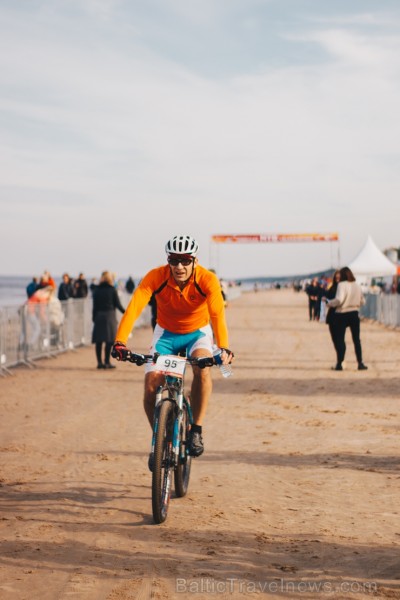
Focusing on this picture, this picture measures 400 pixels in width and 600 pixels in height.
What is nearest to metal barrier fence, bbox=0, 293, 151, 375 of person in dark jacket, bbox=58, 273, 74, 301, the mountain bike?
person in dark jacket, bbox=58, 273, 74, 301

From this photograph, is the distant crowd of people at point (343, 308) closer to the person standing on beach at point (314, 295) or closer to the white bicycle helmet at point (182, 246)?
the white bicycle helmet at point (182, 246)

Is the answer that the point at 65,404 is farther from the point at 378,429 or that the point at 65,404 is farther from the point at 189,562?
the point at 189,562

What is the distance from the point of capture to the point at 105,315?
1864 cm

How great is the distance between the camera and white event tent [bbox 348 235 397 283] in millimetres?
53781

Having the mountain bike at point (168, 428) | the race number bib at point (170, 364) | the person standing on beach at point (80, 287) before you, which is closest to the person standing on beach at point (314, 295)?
the person standing on beach at point (80, 287)

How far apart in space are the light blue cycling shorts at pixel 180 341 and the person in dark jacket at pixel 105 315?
11274 mm

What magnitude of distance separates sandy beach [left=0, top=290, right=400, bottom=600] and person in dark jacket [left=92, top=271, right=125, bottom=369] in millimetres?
3833

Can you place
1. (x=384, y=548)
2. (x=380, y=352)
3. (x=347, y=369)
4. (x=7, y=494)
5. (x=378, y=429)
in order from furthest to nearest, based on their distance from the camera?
(x=380, y=352) < (x=347, y=369) < (x=378, y=429) < (x=7, y=494) < (x=384, y=548)

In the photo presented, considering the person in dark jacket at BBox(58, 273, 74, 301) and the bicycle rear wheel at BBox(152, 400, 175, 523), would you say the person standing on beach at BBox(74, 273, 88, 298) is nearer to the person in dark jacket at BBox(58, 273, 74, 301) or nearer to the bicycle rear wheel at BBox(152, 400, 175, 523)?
the person in dark jacket at BBox(58, 273, 74, 301)

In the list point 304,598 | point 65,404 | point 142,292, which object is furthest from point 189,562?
point 65,404

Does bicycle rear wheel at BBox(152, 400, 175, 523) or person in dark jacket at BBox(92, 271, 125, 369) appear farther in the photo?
person in dark jacket at BBox(92, 271, 125, 369)

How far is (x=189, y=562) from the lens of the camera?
5500 mm

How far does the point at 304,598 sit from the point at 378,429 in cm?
613

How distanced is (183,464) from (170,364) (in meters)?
0.86
